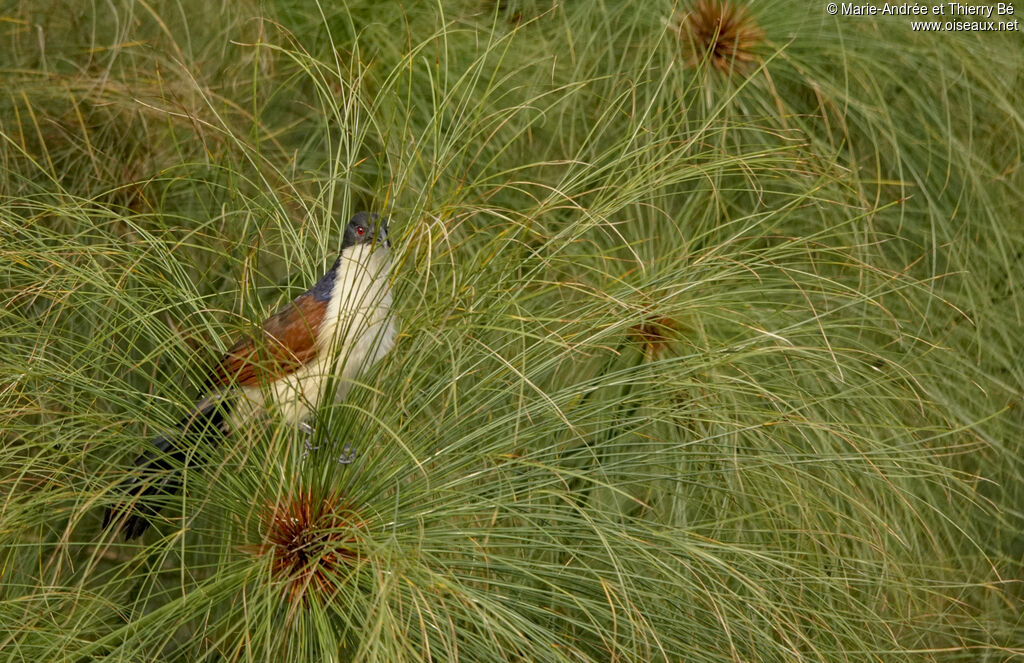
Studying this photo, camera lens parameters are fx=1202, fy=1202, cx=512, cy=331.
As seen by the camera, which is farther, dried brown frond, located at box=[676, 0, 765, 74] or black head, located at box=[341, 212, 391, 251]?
dried brown frond, located at box=[676, 0, 765, 74]

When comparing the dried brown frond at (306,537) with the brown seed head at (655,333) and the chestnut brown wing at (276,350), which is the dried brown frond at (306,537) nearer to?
the chestnut brown wing at (276,350)

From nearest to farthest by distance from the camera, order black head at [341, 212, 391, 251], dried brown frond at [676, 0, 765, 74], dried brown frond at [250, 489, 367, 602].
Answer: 1. dried brown frond at [250, 489, 367, 602]
2. black head at [341, 212, 391, 251]
3. dried brown frond at [676, 0, 765, 74]

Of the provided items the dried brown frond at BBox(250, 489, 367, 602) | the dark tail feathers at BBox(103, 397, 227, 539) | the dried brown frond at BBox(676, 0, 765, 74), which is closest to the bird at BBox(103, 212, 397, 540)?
the dark tail feathers at BBox(103, 397, 227, 539)

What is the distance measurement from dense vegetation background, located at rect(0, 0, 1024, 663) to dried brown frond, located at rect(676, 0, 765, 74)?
0.5 inches

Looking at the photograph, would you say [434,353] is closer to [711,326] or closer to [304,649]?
[304,649]

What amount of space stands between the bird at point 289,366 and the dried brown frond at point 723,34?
1.07 metres

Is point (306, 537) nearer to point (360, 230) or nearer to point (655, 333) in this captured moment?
point (360, 230)

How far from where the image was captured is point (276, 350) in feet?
6.66

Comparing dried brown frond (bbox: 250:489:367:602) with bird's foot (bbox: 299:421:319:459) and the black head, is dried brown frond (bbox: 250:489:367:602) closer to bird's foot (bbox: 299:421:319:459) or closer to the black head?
bird's foot (bbox: 299:421:319:459)

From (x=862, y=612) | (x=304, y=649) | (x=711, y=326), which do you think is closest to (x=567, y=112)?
(x=711, y=326)

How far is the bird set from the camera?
1.83m

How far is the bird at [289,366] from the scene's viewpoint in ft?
5.99

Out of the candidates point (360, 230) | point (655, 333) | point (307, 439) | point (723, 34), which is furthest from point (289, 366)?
point (723, 34)

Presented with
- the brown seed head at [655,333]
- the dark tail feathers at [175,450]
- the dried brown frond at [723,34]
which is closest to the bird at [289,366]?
the dark tail feathers at [175,450]
